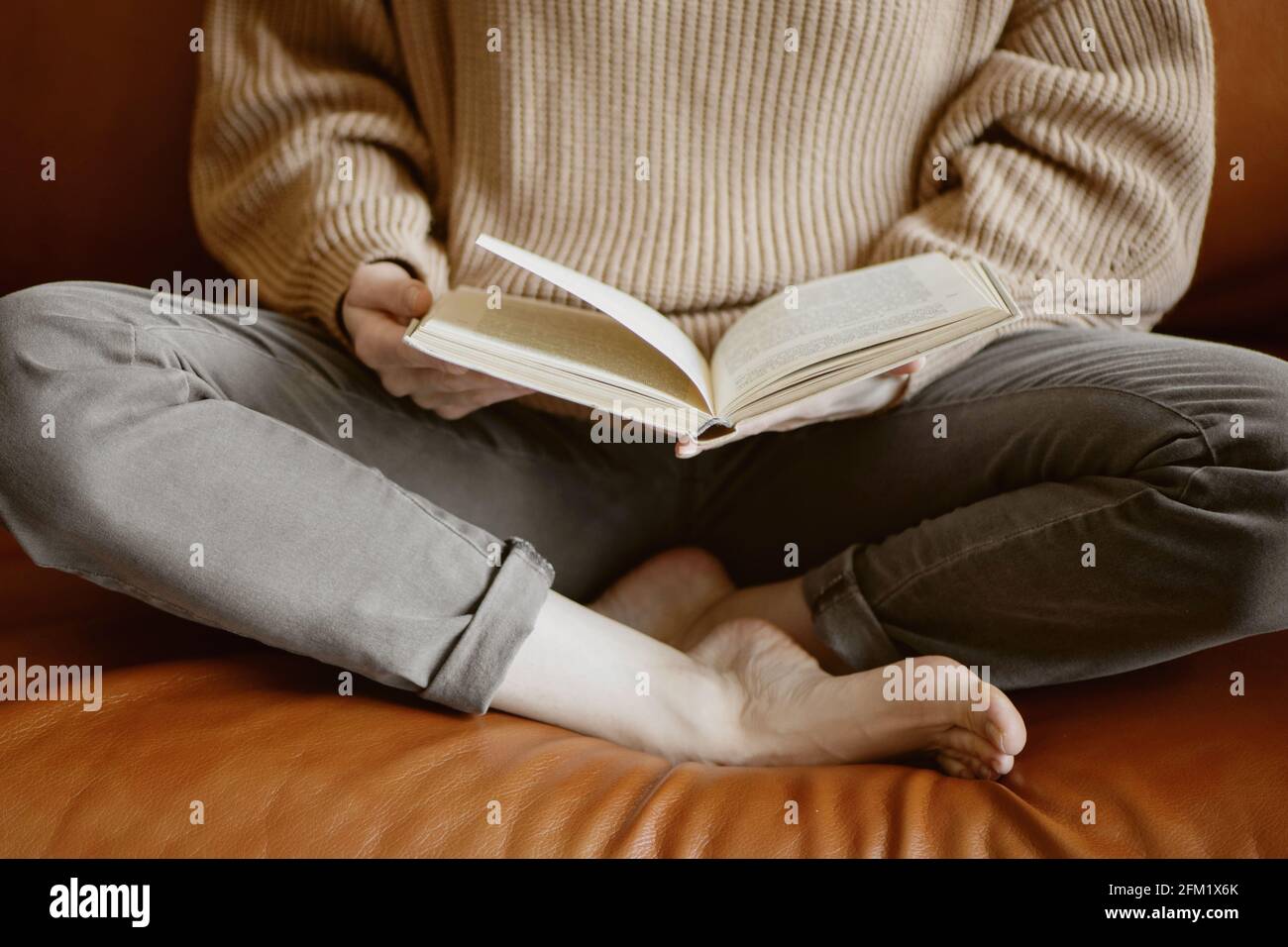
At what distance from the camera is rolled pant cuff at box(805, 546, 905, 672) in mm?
657

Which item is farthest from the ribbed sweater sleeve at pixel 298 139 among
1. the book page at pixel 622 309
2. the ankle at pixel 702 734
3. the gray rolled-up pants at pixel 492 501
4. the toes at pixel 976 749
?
the toes at pixel 976 749

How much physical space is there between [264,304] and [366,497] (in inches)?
13.0

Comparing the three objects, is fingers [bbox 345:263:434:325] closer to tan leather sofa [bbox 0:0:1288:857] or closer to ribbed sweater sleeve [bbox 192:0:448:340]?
ribbed sweater sleeve [bbox 192:0:448:340]

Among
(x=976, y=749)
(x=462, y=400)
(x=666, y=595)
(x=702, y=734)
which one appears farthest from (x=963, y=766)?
(x=462, y=400)

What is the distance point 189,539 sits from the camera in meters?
0.55

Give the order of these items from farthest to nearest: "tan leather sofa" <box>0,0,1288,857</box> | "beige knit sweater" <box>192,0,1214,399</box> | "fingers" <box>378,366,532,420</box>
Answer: "beige knit sweater" <box>192,0,1214,399</box> → "fingers" <box>378,366,532,420</box> → "tan leather sofa" <box>0,0,1288,857</box>

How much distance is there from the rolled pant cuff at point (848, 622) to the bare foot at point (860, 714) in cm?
2

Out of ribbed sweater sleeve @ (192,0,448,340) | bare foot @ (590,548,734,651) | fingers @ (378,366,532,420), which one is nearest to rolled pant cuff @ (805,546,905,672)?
bare foot @ (590,548,734,651)

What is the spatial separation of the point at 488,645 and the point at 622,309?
8.2 inches

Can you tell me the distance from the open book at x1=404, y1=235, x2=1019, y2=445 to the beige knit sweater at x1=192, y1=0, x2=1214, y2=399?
0.12 m

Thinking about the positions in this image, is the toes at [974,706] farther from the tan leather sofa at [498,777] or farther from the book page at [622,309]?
the book page at [622,309]

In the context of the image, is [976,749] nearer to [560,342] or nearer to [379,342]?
[560,342]
